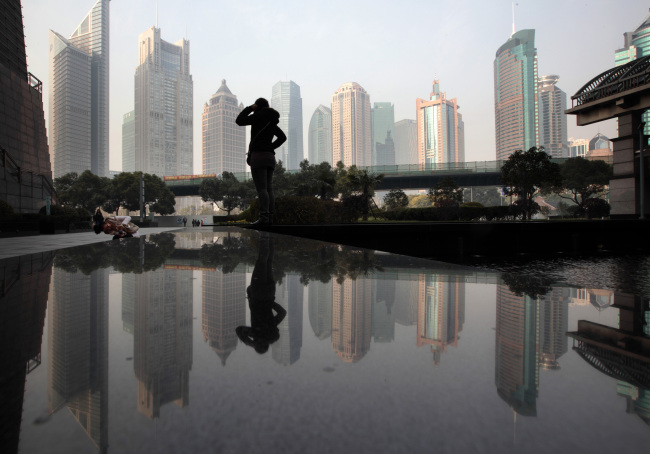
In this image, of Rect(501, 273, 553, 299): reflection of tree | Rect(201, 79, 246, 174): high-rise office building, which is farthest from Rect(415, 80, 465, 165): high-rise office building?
Rect(501, 273, 553, 299): reflection of tree

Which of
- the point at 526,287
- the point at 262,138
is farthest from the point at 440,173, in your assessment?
the point at 526,287

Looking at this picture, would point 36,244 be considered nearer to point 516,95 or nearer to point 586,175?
point 586,175

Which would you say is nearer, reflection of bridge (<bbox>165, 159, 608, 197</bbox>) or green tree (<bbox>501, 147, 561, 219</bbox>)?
green tree (<bbox>501, 147, 561, 219</bbox>)

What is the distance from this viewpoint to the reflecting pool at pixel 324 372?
0.63 metres

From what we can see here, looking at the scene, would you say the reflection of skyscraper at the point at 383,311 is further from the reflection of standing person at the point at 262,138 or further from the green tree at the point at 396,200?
the green tree at the point at 396,200

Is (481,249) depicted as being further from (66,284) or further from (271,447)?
(271,447)

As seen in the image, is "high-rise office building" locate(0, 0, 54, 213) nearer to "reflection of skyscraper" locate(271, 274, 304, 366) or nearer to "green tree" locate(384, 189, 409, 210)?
"reflection of skyscraper" locate(271, 274, 304, 366)

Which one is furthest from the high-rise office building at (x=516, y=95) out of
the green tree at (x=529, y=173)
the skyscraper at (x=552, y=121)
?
the green tree at (x=529, y=173)

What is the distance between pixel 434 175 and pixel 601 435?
172 ft

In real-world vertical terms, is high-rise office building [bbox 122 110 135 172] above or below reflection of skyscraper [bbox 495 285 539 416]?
above

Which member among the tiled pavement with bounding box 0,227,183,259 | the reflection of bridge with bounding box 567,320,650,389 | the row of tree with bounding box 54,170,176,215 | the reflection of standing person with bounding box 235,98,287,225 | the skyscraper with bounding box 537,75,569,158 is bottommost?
the reflection of bridge with bounding box 567,320,650,389

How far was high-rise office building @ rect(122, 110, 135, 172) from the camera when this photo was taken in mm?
182000

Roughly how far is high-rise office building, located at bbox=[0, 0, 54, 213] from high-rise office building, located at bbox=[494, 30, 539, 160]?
13409 centimetres

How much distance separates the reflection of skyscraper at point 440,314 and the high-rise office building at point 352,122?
193526mm
